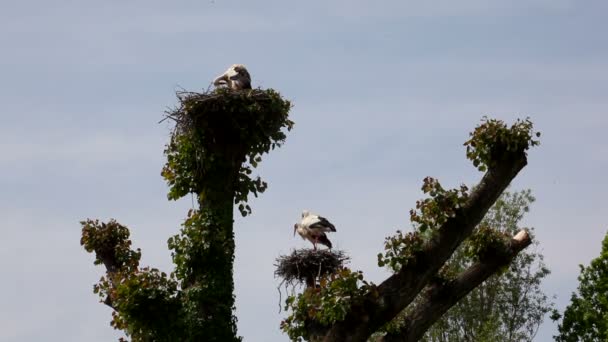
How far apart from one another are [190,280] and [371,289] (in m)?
3.37

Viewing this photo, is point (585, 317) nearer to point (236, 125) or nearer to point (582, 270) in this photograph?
point (582, 270)

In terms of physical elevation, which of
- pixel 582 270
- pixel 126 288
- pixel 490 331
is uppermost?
pixel 582 270

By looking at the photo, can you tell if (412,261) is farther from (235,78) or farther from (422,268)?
(235,78)

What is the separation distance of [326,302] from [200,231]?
2.95 metres

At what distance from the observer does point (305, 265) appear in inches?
880

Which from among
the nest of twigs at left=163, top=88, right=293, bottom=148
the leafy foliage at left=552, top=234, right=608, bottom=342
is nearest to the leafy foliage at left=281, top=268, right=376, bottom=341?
the nest of twigs at left=163, top=88, right=293, bottom=148

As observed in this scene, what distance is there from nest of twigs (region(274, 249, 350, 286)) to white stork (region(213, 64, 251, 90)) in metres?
3.04

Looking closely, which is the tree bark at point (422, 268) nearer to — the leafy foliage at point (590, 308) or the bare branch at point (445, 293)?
the bare branch at point (445, 293)

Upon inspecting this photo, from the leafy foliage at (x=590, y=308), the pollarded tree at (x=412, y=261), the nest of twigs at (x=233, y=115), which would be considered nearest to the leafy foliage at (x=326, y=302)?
the pollarded tree at (x=412, y=261)

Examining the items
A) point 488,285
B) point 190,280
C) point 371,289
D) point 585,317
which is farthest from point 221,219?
point 488,285

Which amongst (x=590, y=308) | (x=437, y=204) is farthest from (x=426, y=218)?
(x=590, y=308)

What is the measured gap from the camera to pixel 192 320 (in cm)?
1981

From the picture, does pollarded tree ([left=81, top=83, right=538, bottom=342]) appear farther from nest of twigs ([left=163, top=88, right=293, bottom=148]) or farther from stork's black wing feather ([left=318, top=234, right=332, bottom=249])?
stork's black wing feather ([left=318, top=234, right=332, bottom=249])

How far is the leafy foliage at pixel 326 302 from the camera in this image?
1823 centimetres
